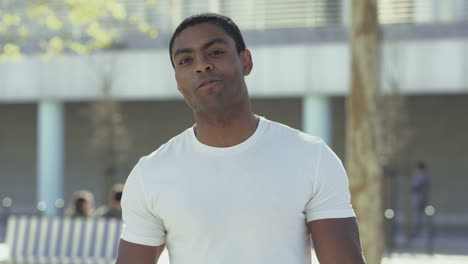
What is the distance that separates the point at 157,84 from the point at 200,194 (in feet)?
72.9

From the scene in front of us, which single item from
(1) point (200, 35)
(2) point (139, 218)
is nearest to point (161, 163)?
(2) point (139, 218)

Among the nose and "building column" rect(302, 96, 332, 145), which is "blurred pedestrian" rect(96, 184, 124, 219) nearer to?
the nose

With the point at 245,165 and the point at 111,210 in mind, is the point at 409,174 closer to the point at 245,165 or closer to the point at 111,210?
the point at 111,210

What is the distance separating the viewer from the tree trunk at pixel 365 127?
26.5 feet

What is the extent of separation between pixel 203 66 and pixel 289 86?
2114 centimetres

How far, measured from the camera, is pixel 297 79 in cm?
2377

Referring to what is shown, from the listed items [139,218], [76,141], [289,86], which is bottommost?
[76,141]

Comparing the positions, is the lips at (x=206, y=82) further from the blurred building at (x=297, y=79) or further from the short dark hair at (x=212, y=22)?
the blurred building at (x=297, y=79)

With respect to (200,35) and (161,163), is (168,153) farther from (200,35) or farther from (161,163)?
(200,35)

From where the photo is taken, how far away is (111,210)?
12969mm

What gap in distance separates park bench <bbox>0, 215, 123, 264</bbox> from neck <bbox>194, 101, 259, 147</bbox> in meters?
8.56

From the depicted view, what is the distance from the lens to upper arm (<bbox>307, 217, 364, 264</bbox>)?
2770mm

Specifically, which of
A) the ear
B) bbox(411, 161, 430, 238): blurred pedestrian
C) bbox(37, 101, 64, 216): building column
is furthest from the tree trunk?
bbox(37, 101, 64, 216): building column

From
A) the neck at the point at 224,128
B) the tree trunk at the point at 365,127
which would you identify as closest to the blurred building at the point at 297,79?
the tree trunk at the point at 365,127
